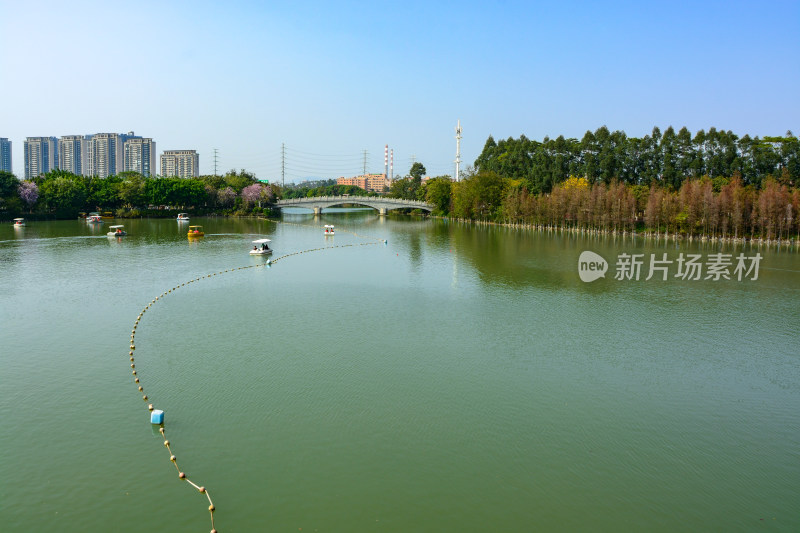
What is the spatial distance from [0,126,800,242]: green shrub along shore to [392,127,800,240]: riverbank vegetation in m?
0.09

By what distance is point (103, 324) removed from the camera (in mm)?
15383

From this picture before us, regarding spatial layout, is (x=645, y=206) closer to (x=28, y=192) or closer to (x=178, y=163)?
(x=28, y=192)

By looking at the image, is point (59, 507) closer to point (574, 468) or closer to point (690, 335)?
point (574, 468)

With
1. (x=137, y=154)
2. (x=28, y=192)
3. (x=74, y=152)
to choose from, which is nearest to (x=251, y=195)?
(x=28, y=192)

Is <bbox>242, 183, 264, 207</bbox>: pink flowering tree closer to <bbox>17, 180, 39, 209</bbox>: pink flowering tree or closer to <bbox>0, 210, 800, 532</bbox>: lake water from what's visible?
<bbox>17, 180, 39, 209</bbox>: pink flowering tree

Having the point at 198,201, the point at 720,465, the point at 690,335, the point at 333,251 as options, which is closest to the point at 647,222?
the point at 333,251

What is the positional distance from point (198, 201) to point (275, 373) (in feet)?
190

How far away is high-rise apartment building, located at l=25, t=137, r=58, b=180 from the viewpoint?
453 ft

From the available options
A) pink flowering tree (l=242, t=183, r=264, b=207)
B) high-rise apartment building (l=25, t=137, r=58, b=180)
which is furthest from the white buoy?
high-rise apartment building (l=25, t=137, r=58, b=180)

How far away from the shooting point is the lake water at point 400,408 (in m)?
7.11

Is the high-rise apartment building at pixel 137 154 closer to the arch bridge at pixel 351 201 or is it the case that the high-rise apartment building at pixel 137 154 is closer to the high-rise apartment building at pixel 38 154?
the high-rise apartment building at pixel 38 154

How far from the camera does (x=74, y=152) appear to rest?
138375mm

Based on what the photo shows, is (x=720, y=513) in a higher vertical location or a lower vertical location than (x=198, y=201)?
lower

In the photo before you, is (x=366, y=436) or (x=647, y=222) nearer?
(x=366, y=436)
